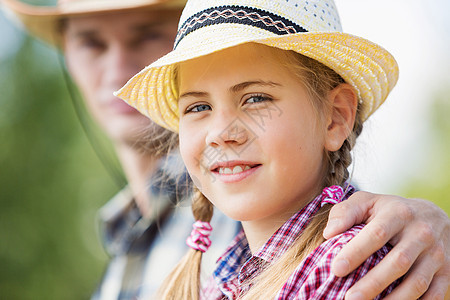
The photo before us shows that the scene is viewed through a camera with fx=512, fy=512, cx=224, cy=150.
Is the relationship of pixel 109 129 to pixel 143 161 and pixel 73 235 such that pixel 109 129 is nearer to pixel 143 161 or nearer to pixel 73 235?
pixel 143 161

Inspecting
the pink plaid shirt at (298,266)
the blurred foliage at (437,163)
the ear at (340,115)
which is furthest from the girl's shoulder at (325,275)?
the blurred foliage at (437,163)

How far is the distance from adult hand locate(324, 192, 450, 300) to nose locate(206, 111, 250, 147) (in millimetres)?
221

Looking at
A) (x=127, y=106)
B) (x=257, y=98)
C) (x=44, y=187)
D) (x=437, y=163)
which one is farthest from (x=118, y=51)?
(x=437, y=163)

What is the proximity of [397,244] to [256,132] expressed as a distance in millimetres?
320

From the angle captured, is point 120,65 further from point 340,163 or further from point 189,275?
point 340,163

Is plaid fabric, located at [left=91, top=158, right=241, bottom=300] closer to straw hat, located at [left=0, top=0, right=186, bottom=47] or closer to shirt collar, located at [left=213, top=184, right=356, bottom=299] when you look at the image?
shirt collar, located at [left=213, top=184, right=356, bottom=299]

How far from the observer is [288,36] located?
933mm

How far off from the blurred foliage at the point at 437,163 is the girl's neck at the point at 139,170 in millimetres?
2146

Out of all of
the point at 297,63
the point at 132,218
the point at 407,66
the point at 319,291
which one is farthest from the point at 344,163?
the point at 407,66

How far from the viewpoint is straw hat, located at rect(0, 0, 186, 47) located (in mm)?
1849

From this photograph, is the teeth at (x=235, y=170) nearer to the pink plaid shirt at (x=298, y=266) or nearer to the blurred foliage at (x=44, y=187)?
the pink plaid shirt at (x=298, y=266)

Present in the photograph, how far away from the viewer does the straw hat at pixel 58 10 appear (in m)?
1.85

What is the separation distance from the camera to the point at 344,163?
3.66 feet

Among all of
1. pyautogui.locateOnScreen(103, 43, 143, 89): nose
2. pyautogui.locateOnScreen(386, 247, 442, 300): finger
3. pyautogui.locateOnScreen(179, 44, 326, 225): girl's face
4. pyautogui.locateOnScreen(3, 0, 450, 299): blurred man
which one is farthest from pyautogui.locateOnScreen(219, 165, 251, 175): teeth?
pyautogui.locateOnScreen(103, 43, 143, 89): nose
